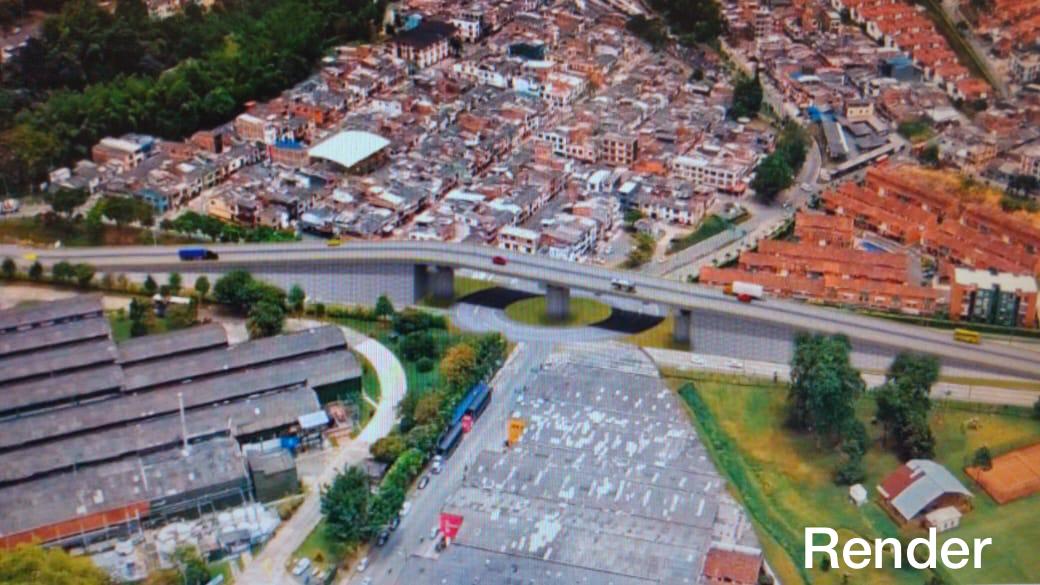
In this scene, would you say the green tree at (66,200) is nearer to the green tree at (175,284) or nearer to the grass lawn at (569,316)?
the green tree at (175,284)

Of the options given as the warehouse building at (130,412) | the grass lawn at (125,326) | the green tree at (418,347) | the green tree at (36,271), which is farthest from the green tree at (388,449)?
the green tree at (36,271)

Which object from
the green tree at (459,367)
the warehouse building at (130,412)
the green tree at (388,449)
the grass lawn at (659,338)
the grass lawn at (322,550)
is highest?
the green tree at (459,367)

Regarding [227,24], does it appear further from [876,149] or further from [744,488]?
[744,488]

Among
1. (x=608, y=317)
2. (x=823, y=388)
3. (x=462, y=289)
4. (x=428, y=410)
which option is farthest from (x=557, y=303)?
(x=823, y=388)

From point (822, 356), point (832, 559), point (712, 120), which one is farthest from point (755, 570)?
point (712, 120)

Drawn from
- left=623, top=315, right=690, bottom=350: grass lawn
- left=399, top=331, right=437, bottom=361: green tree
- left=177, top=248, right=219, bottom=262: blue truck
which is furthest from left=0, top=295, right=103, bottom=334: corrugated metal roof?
left=623, top=315, right=690, bottom=350: grass lawn

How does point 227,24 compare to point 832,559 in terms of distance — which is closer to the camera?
point 832,559
